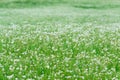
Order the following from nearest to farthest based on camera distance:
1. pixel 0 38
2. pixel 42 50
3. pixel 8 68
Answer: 1. pixel 8 68
2. pixel 42 50
3. pixel 0 38

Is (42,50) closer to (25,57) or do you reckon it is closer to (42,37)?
(25,57)

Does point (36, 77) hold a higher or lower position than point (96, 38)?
higher

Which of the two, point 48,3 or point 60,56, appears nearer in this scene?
point 60,56

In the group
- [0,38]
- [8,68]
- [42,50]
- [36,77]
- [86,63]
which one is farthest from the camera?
[0,38]

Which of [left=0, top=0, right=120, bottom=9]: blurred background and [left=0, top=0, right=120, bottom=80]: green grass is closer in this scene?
[left=0, top=0, right=120, bottom=80]: green grass

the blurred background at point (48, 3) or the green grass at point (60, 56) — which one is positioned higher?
the green grass at point (60, 56)

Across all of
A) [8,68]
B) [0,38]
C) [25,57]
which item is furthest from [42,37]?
[8,68]

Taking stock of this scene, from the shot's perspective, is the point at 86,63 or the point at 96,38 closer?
the point at 86,63

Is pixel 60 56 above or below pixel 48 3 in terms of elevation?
above

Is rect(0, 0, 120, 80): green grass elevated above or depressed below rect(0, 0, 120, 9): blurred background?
above

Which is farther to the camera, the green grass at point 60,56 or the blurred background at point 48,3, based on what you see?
the blurred background at point 48,3
